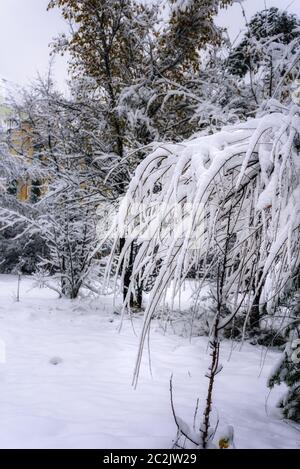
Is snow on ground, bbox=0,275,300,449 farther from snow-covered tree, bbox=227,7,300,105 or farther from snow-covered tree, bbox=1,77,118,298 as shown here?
snow-covered tree, bbox=227,7,300,105

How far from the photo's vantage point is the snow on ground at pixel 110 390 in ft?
8.45

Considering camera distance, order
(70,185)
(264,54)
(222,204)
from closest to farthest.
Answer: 1. (222,204)
2. (264,54)
3. (70,185)

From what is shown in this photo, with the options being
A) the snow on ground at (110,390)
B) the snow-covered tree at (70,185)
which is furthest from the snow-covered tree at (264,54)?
the snow on ground at (110,390)

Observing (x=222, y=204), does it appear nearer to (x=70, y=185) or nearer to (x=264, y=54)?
(x=264, y=54)

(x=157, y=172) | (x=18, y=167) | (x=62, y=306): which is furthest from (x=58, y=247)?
(x=157, y=172)

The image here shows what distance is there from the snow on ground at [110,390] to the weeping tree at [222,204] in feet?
2.38

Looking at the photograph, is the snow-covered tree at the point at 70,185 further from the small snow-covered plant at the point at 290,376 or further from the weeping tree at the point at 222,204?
the weeping tree at the point at 222,204

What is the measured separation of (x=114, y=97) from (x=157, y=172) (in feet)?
19.9

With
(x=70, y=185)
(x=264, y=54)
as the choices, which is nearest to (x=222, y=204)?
(x=264, y=54)

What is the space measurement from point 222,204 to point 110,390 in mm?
2489

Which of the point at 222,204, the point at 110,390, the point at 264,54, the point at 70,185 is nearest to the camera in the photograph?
the point at 222,204

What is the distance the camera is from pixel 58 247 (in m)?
8.20

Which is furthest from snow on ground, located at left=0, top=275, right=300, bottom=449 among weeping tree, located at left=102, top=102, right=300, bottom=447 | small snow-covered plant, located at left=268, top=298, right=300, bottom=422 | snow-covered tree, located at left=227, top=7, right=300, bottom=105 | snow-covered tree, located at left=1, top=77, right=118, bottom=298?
snow-covered tree, located at left=227, top=7, right=300, bottom=105

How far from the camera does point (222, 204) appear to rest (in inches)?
69.2
